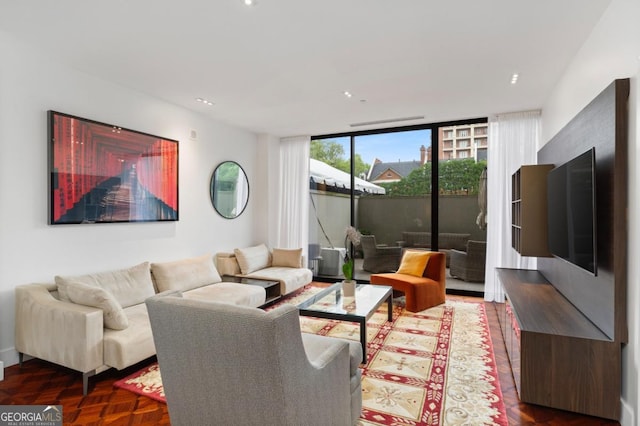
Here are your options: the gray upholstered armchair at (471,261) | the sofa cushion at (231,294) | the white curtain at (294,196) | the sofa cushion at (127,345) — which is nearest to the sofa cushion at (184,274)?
the sofa cushion at (231,294)

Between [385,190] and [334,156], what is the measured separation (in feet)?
3.72

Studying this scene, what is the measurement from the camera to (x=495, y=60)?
306 centimetres

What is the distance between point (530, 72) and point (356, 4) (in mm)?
2110

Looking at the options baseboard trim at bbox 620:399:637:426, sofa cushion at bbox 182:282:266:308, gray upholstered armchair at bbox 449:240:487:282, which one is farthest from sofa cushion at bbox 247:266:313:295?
baseboard trim at bbox 620:399:637:426

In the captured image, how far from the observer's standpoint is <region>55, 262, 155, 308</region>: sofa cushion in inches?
121

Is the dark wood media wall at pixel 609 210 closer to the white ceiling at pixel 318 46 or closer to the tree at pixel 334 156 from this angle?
the white ceiling at pixel 318 46

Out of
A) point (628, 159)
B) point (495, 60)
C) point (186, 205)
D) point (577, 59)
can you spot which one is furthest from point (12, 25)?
point (577, 59)

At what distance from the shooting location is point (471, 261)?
510 cm

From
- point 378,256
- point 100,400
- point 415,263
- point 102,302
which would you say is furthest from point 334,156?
point 100,400

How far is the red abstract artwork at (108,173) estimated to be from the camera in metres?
3.06

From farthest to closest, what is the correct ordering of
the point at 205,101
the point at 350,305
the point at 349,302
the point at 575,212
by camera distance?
the point at 205,101 → the point at 349,302 → the point at 350,305 → the point at 575,212

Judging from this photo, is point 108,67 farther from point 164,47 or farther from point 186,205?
point 186,205

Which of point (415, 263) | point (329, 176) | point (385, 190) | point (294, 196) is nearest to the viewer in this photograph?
point (415, 263)

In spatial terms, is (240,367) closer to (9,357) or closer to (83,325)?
(83,325)
